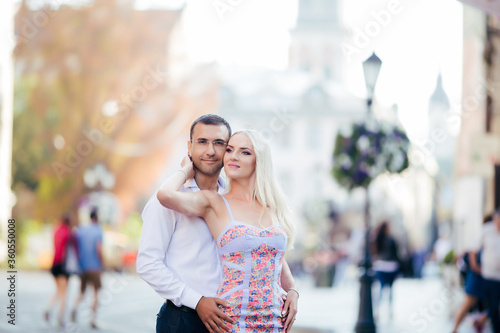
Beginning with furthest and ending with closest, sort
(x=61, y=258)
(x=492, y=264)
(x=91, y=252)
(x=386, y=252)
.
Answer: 1. (x=386, y=252)
2. (x=61, y=258)
3. (x=91, y=252)
4. (x=492, y=264)

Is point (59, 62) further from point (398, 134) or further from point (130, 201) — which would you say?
point (398, 134)

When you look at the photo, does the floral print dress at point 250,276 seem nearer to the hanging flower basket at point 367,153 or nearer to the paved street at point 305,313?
the paved street at point 305,313

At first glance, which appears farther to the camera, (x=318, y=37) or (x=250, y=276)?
(x=318, y=37)

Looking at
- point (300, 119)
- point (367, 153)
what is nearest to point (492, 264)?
point (367, 153)

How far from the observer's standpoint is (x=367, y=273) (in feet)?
44.9

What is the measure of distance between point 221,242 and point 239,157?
42cm

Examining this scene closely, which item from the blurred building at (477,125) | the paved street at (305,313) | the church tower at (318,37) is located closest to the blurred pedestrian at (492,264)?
the paved street at (305,313)

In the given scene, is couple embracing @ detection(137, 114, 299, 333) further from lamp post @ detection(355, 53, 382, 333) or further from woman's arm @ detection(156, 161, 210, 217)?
lamp post @ detection(355, 53, 382, 333)

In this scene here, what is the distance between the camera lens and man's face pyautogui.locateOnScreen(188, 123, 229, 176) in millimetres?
4582

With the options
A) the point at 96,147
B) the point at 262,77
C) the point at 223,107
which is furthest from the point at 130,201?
the point at 262,77

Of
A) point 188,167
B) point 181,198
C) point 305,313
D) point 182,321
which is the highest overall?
point 188,167

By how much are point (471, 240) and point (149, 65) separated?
43.4 feet

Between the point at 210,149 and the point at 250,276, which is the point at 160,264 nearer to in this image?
the point at 250,276

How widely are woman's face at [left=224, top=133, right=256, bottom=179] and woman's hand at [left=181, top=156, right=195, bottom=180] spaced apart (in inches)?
9.3
